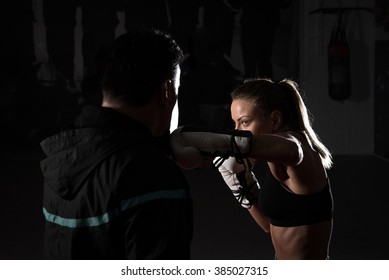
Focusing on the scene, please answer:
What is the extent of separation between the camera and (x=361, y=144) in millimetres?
9234

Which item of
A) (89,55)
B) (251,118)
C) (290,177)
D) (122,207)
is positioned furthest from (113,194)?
(89,55)

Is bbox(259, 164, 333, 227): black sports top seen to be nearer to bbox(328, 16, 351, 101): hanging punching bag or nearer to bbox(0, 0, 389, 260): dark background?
bbox(328, 16, 351, 101): hanging punching bag

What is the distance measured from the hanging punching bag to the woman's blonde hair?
7.44 meters

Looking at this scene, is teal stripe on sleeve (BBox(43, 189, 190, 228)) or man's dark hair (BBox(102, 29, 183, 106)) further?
man's dark hair (BBox(102, 29, 183, 106))

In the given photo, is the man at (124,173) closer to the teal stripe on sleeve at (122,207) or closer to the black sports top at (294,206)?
the teal stripe on sleeve at (122,207)

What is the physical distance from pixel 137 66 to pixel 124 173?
247 millimetres

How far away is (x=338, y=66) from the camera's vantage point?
9086 mm

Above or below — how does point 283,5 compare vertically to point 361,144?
above

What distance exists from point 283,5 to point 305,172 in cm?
849

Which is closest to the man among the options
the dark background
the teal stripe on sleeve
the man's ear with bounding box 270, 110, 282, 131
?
the teal stripe on sleeve

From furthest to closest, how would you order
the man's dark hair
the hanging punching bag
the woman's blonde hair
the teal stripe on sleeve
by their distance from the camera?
the hanging punching bag < the woman's blonde hair < the man's dark hair < the teal stripe on sleeve

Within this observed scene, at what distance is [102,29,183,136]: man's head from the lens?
111 centimetres
